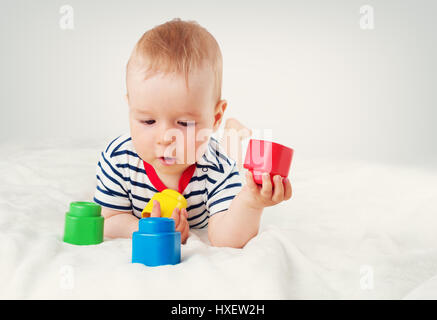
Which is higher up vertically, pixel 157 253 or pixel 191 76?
pixel 191 76

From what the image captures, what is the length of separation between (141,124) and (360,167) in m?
1.11

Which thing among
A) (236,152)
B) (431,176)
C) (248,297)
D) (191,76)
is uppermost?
(191,76)

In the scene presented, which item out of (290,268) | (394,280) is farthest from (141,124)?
(394,280)

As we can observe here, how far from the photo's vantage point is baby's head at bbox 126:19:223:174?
3.48 ft

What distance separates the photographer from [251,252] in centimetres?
90

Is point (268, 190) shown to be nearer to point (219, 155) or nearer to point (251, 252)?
point (251, 252)

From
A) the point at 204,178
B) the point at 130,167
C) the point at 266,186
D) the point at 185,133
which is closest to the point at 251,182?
the point at 266,186

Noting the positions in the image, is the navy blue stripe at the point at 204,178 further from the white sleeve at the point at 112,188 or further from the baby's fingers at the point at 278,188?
the baby's fingers at the point at 278,188

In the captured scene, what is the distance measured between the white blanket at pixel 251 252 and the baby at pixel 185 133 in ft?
0.24

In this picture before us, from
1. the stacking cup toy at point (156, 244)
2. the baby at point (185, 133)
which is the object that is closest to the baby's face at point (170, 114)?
the baby at point (185, 133)

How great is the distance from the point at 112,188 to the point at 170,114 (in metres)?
0.34
